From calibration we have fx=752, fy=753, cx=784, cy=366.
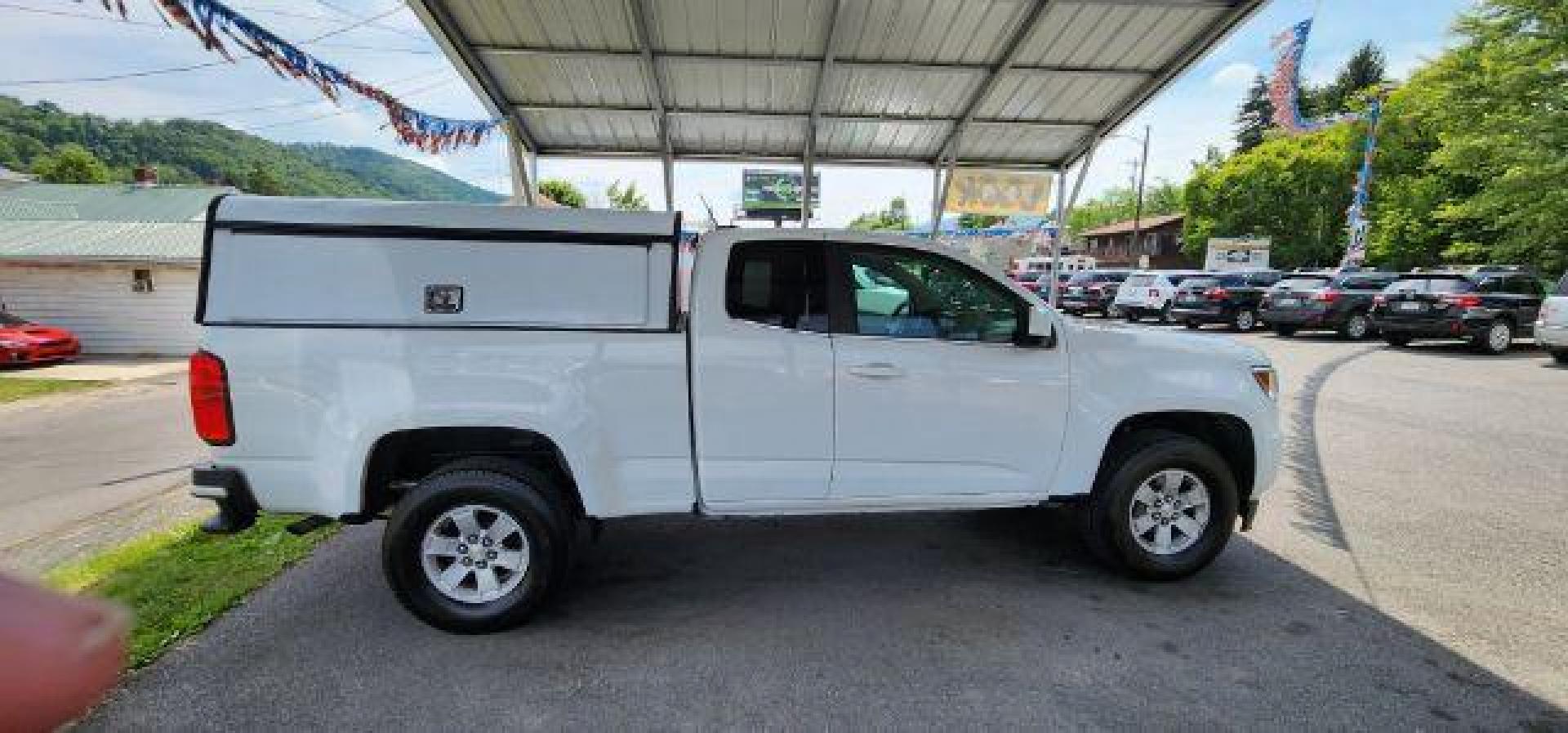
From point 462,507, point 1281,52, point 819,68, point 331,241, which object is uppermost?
point 1281,52

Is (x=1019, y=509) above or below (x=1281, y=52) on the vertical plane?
below

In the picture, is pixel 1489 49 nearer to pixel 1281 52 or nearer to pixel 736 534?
pixel 1281 52

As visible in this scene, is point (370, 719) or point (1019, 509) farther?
point (1019, 509)

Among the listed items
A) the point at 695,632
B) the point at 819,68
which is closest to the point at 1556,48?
the point at 819,68

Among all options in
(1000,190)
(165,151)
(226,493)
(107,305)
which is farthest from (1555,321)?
(165,151)

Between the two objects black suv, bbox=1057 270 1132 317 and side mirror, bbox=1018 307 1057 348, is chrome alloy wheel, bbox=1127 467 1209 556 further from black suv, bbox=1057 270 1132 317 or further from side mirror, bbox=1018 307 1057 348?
black suv, bbox=1057 270 1132 317

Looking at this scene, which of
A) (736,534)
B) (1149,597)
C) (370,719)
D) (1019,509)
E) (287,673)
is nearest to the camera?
(370,719)

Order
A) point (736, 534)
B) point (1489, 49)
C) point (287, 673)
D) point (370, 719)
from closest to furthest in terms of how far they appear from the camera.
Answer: point (370, 719), point (287, 673), point (736, 534), point (1489, 49)

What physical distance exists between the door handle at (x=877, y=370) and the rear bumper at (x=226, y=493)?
2.82 metres

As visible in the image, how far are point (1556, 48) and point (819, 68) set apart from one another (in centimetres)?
2568

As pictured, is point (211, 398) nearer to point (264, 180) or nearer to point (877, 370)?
point (877, 370)

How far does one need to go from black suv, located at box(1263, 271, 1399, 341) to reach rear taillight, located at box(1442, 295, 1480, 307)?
166cm

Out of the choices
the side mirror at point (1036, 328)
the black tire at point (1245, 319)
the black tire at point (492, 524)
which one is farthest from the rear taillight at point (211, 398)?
the black tire at point (1245, 319)

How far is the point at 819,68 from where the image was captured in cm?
652
